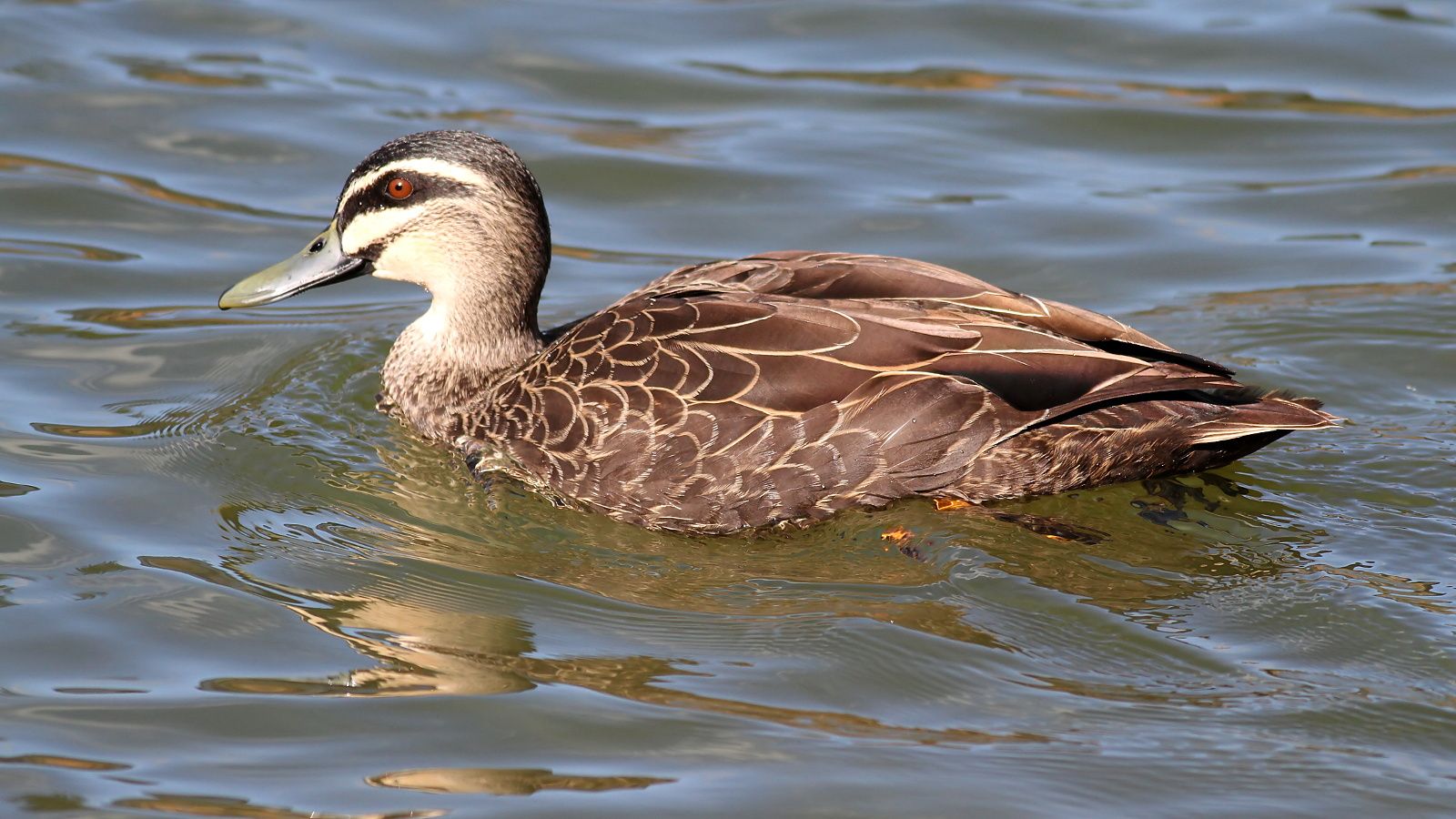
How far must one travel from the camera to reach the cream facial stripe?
7.96 m

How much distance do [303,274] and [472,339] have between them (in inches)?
33.9

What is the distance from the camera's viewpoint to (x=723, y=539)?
7293mm

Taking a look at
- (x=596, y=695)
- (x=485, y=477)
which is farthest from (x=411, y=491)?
(x=596, y=695)

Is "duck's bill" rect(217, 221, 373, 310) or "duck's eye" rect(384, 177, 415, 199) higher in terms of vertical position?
"duck's eye" rect(384, 177, 415, 199)

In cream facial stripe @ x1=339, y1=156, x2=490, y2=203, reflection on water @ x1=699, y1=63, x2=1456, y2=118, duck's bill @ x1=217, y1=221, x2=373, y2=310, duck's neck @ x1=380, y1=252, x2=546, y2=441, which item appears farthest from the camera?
reflection on water @ x1=699, y1=63, x2=1456, y2=118

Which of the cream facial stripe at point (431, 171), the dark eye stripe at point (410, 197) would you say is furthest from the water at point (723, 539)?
the cream facial stripe at point (431, 171)

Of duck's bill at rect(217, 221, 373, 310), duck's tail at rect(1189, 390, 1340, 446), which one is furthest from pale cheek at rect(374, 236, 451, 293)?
duck's tail at rect(1189, 390, 1340, 446)

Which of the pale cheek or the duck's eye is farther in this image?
the pale cheek

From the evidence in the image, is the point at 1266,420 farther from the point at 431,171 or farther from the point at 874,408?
the point at 431,171

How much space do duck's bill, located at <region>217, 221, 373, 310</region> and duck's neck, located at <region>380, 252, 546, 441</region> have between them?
444mm

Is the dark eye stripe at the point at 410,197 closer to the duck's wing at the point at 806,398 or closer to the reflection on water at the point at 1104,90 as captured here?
the duck's wing at the point at 806,398

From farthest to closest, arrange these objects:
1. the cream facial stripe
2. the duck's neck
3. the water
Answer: the duck's neck, the cream facial stripe, the water

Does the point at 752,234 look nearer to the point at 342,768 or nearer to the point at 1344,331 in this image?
the point at 1344,331

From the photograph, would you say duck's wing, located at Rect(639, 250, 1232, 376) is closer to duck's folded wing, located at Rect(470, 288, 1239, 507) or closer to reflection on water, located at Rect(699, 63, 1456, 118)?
duck's folded wing, located at Rect(470, 288, 1239, 507)
